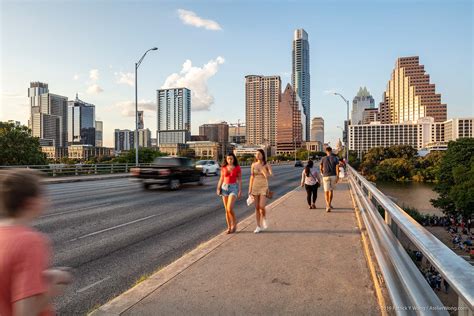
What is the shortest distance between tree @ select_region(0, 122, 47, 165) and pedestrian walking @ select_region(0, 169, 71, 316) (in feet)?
151

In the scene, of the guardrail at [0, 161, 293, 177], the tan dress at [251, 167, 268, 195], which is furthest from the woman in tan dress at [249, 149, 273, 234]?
the guardrail at [0, 161, 293, 177]

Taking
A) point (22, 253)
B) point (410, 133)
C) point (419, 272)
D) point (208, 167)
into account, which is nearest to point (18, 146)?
point (208, 167)

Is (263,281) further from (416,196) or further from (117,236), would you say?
(416,196)

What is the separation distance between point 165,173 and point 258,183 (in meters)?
12.0

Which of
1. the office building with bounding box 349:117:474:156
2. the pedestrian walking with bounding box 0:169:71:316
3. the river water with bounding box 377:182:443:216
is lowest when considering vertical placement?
the river water with bounding box 377:182:443:216

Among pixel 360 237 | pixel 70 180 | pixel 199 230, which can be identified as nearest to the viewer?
pixel 360 237

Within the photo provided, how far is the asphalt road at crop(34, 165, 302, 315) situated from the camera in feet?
17.7

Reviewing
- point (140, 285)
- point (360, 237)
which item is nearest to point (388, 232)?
point (140, 285)

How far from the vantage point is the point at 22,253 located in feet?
6.15

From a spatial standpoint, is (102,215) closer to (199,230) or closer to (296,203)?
(199,230)

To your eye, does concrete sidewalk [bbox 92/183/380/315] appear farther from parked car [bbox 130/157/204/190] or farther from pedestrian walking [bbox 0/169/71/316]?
parked car [bbox 130/157/204/190]

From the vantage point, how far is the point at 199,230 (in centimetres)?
958

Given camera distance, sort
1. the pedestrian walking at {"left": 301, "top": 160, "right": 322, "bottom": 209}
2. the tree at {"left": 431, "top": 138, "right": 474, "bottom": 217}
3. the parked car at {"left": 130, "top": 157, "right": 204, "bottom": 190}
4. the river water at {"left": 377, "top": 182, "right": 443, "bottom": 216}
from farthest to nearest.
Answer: the river water at {"left": 377, "top": 182, "right": 443, "bottom": 216}
the tree at {"left": 431, "top": 138, "right": 474, "bottom": 217}
the parked car at {"left": 130, "top": 157, "right": 204, "bottom": 190}
the pedestrian walking at {"left": 301, "top": 160, "right": 322, "bottom": 209}

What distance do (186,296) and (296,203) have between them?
952 centimetres
